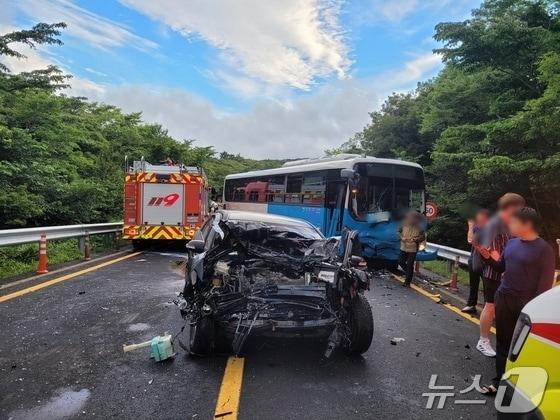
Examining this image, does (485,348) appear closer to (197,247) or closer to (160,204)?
(197,247)

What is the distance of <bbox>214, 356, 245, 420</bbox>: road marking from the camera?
365 cm

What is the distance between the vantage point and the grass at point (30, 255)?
991cm

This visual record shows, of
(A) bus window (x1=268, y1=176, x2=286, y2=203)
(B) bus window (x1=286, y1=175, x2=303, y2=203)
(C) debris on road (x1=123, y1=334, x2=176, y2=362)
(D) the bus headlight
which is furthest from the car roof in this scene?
(A) bus window (x1=268, y1=176, x2=286, y2=203)

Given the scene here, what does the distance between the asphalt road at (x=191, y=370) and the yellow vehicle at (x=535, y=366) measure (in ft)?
4.55

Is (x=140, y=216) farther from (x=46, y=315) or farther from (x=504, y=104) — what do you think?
(x=504, y=104)

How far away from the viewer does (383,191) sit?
12.6m

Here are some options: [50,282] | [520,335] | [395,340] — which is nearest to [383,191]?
[395,340]

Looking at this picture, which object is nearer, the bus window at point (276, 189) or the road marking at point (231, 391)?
the road marking at point (231, 391)

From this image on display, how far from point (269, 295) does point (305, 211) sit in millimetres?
10079

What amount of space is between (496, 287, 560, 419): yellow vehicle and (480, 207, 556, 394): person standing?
1.50 m

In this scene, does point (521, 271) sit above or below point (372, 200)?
below

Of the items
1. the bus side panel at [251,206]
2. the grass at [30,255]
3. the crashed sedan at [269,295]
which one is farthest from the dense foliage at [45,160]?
the crashed sedan at [269,295]

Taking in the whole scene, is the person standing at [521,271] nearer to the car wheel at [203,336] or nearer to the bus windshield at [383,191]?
the car wheel at [203,336]

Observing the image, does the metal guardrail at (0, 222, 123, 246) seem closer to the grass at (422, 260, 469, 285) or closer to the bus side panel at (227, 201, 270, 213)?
the bus side panel at (227, 201, 270, 213)
